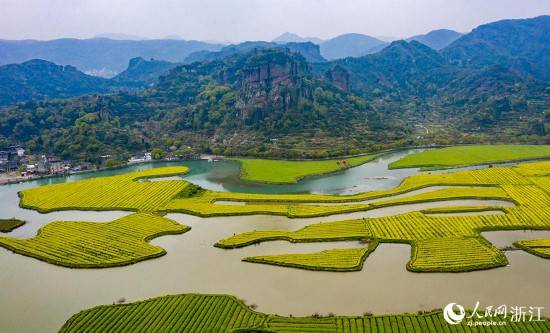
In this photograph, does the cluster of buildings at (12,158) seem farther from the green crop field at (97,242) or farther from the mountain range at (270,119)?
the green crop field at (97,242)

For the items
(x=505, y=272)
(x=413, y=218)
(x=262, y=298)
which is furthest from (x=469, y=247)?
(x=262, y=298)

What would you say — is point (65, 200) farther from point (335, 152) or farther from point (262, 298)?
point (335, 152)

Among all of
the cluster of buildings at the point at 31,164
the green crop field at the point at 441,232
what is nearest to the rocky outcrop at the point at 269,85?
the cluster of buildings at the point at 31,164

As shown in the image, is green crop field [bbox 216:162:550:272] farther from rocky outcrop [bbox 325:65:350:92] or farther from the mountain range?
rocky outcrop [bbox 325:65:350:92]

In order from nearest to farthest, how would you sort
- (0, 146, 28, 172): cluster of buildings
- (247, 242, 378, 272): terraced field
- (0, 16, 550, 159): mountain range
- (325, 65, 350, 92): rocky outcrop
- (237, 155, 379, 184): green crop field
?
(247, 242, 378, 272): terraced field, (237, 155, 379, 184): green crop field, (0, 146, 28, 172): cluster of buildings, (0, 16, 550, 159): mountain range, (325, 65, 350, 92): rocky outcrop

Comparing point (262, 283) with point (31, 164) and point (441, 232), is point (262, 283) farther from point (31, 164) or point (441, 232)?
point (31, 164)

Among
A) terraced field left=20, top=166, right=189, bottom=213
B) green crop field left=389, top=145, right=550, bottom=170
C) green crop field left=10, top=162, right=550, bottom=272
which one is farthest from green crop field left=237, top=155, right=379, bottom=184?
terraced field left=20, top=166, right=189, bottom=213

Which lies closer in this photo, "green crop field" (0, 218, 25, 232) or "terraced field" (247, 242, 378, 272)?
"terraced field" (247, 242, 378, 272)

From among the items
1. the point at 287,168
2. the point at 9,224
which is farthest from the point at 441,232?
the point at 9,224
